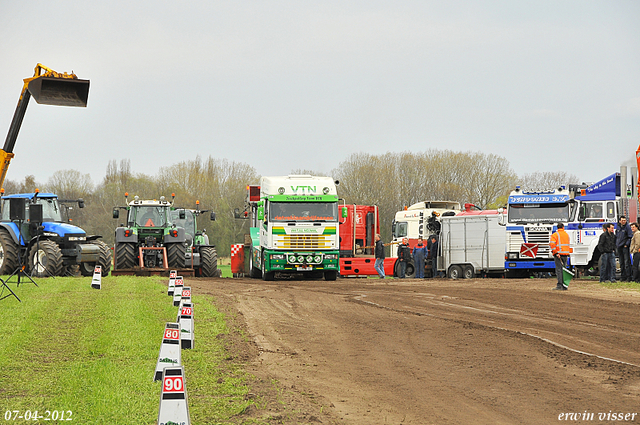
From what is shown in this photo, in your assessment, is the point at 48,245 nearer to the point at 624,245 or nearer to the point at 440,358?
the point at 440,358

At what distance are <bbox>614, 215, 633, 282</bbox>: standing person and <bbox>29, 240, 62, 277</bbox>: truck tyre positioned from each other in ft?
59.7

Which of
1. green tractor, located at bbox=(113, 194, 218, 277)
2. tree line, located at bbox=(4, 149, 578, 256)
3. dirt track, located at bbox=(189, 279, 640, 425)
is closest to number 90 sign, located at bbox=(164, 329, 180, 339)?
dirt track, located at bbox=(189, 279, 640, 425)

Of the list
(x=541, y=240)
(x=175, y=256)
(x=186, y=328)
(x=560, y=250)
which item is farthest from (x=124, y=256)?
(x=186, y=328)

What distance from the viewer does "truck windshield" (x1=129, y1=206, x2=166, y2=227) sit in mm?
26250

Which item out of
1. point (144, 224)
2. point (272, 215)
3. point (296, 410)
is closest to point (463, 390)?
point (296, 410)

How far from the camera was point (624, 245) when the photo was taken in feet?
73.4

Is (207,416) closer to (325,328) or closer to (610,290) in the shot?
(325,328)

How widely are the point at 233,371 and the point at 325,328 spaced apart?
4.07 meters

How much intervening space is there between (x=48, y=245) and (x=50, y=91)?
11611 millimetres

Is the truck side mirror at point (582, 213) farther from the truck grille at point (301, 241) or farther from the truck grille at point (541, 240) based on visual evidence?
the truck grille at point (301, 241)

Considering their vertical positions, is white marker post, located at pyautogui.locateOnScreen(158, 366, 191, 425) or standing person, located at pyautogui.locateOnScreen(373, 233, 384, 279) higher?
standing person, located at pyautogui.locateOnScreen(373, 233, 384, 279)

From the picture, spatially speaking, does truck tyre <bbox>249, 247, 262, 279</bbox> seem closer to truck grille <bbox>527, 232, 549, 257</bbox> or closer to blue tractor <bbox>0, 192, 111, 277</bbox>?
blue tractor <bbox>0, 192, 111, 277</bbox>

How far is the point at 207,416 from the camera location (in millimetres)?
6309

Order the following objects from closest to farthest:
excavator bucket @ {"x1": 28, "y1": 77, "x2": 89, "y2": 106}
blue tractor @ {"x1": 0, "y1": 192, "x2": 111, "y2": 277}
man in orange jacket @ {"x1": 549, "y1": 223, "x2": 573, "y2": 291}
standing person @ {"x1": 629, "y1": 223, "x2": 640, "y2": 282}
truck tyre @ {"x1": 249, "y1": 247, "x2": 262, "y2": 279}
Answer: excavator bucket @ {"x1": 28, "y1": 77, "x2": 89, "y2": 106} → man in orange jacket @ {"x1": 549, "y1": 223, "x2": 573, "y2": 291} → standing person @ {"x1": 629, "y1": 223, "x2": 640, "y2": 282} → blue tractor @ {"x1": 0, "y1": 192, "x2": 111, "y2": 277} → truck tyre @ {"x1": 249, "y1": 247, "x2": 262, "y2": 279}
